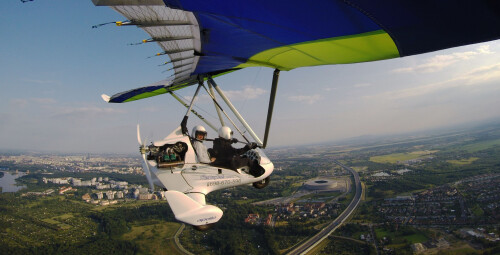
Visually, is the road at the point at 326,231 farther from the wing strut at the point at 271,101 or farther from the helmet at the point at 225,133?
the helmet at the point at 225,133

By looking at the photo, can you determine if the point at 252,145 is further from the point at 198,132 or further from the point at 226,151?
the point at 198,132

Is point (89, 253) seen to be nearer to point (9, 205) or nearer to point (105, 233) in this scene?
point (105, 233)

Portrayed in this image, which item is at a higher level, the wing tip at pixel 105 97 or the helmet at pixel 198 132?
the wing tip at pixel 105 97

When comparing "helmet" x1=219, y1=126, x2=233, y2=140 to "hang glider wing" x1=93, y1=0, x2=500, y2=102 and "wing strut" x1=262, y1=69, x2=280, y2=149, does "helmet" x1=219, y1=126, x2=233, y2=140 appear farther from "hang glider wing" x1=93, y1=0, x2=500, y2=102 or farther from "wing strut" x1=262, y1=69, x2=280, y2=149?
"hang glider wing" x1=93, y1=0, x2=500, y2=102

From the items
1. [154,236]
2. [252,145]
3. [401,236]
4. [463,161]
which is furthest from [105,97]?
[463,161]

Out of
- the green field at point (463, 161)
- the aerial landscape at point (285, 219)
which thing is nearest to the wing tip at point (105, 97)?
the aerial landscape at point (285, 219)

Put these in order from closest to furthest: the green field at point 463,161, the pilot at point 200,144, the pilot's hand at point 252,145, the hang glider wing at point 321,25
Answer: the hang glider wing at point 321,25
the pilot at point 200,144
the pilot's hand at point 252,145
the green field at point 463,161

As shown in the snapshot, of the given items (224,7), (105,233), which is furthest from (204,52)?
(105,233)
